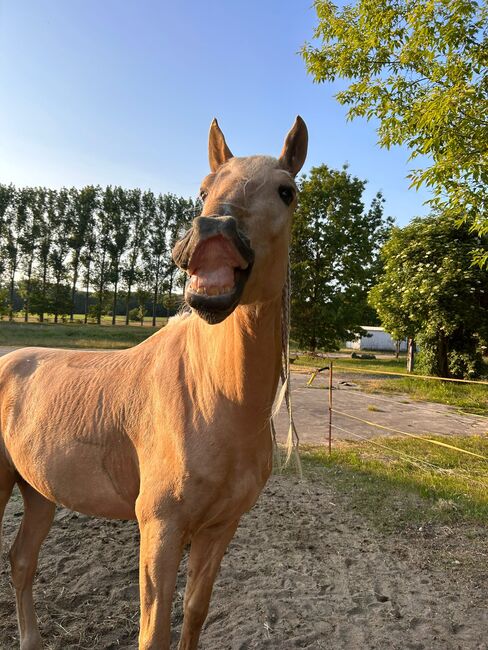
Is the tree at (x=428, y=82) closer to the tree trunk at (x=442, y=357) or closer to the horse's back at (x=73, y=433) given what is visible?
the horse's back at (x=73, y=433)

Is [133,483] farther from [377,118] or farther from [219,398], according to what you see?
[377,118]

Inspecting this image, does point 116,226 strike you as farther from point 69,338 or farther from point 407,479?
point 407,479

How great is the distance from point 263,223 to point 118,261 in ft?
138

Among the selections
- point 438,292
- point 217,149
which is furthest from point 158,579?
point 438,292

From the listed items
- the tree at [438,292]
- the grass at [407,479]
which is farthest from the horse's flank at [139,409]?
the tree at [438,292]

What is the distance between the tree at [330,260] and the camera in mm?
21562

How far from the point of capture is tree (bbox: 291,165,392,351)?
70.7 feet

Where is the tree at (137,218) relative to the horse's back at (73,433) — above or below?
above

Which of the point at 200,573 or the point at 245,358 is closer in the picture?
the point at 245,358

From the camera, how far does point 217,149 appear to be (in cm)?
176

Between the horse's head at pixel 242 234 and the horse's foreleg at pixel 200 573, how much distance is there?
4.02ft

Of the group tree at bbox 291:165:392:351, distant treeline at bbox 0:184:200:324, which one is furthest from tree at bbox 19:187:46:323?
tree at bbox 291:165:392:351

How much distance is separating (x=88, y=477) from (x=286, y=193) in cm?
156

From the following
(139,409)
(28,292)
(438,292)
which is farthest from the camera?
(28,292)
